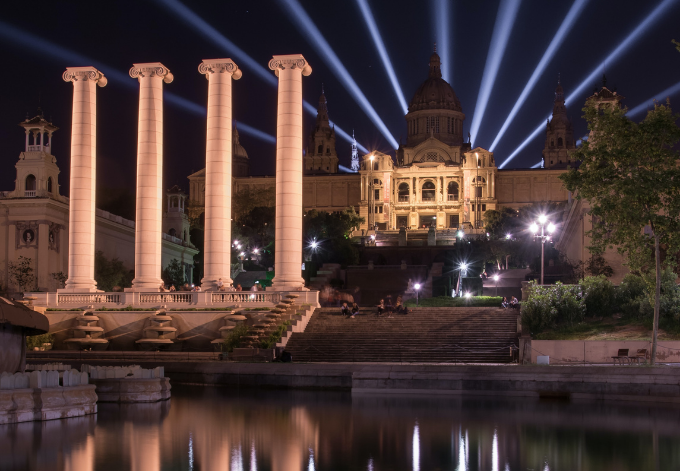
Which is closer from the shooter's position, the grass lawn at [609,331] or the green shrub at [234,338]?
the grass lawn at [609,331]

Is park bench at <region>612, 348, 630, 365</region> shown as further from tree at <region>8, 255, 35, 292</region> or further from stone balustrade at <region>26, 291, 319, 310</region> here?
tree at <region>8, 255, 35, 292</region>

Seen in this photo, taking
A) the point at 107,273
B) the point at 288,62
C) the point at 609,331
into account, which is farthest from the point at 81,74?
the point at 609,331

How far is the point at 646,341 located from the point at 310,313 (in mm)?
18705

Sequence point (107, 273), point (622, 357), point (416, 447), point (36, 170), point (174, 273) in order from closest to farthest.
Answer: point (416, 447)
point (622, 357)
point (36, 170)
point (107, 273)
point (174, 273)

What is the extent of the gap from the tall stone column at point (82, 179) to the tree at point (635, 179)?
30.8m

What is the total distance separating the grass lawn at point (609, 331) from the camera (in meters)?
40.5

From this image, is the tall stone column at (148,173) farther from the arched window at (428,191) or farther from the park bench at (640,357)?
the arched window at (428,191)

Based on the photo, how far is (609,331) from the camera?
138 feet

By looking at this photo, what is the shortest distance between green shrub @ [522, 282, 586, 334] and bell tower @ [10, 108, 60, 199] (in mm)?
45355

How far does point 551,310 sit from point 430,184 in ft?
444

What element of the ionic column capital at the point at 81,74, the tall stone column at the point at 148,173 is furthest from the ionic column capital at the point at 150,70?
the ionic column capital at the point at 81,74

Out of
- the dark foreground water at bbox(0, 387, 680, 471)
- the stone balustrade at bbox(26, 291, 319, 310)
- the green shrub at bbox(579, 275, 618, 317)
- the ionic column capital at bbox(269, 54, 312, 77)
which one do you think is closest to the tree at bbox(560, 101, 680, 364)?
the green shrub at bbox(579, 275, 618, 317)

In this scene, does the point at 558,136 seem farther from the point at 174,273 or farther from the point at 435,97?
the point at 174,273

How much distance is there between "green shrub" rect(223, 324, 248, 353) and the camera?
42.3 meters
